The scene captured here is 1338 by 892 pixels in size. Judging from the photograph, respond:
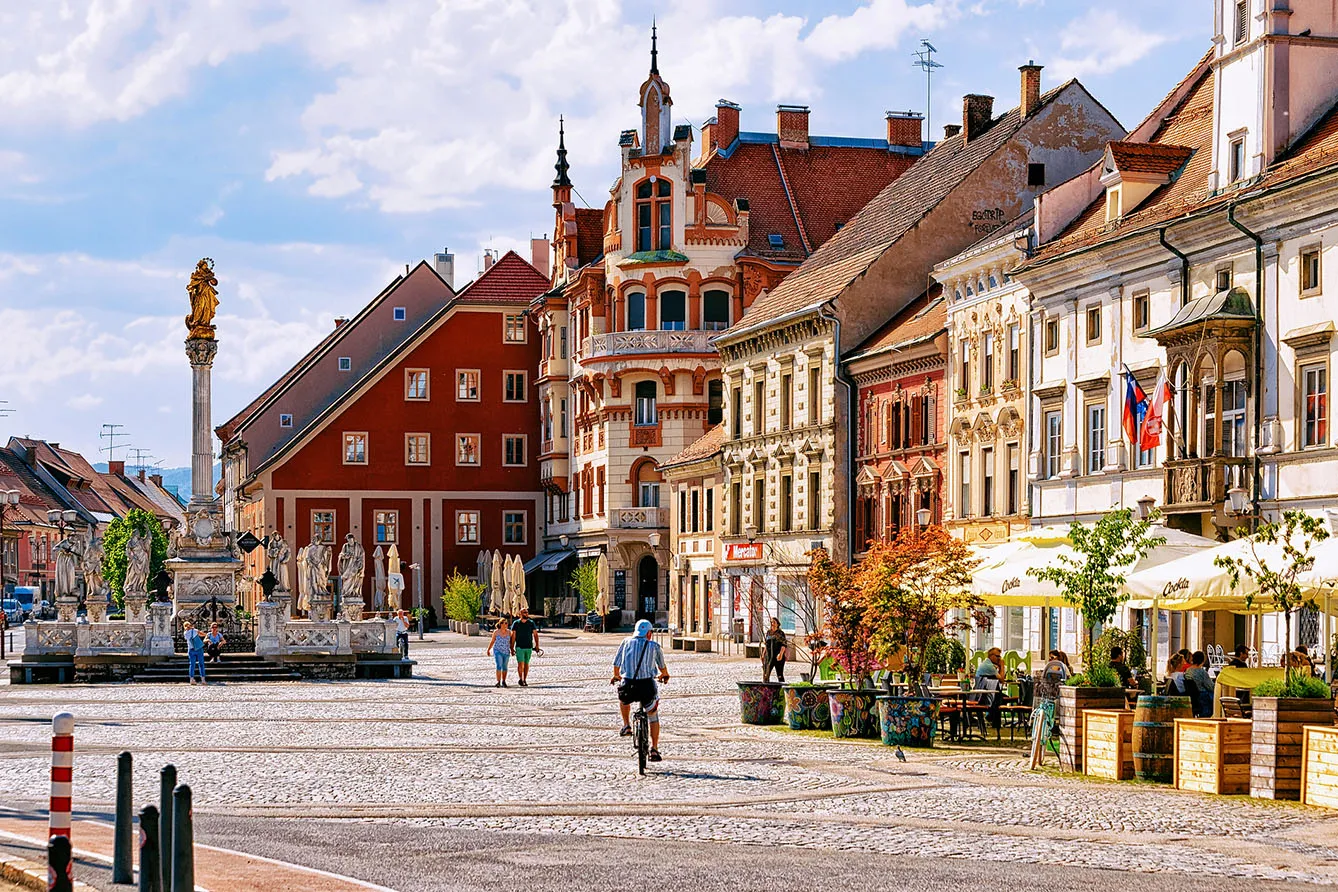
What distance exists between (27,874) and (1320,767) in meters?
11.6

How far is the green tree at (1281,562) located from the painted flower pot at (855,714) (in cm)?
517

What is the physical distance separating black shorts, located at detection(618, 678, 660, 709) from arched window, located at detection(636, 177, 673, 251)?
58197 millimetres

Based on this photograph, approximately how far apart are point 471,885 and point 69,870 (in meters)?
3.33

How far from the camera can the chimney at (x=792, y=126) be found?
289 ft

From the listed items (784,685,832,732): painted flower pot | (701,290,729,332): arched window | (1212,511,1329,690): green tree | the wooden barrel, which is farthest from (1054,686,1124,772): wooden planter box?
(701,290,729,332): arched window

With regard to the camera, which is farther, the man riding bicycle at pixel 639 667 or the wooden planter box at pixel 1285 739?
the man riding bicycle at pixel 639 667

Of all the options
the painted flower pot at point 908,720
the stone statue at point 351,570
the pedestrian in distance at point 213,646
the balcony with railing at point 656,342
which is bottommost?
the pedestrian in distance at point 213,646

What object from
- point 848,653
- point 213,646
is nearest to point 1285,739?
point 848,653

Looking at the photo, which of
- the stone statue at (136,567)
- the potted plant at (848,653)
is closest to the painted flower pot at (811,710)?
the potted plant at (848,653)

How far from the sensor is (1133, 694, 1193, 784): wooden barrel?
2311cm

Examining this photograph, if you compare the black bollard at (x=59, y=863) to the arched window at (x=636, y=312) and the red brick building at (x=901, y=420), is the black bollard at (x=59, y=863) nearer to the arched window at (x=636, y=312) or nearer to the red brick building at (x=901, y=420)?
the red brick building at (x=901, y=420)

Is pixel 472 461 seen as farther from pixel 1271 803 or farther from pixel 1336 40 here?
pixel 1271 803

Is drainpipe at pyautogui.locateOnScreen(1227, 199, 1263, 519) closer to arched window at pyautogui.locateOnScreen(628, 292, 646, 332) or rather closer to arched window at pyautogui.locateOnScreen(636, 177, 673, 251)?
arched window at pyautogui.locateOnScreen(636, 177, 673, 251)

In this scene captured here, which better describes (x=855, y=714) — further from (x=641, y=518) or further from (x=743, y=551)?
(x=641, y=518)
